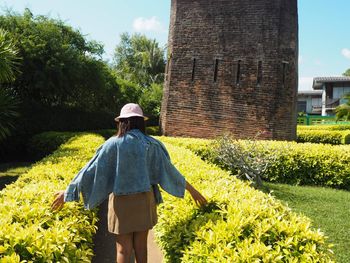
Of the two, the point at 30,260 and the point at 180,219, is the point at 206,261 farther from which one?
the point at 30,260

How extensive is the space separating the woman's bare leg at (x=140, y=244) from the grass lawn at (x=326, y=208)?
2.52 meters

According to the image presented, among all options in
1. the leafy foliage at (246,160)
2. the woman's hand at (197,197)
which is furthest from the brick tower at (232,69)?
the woman's hand at (197,197)

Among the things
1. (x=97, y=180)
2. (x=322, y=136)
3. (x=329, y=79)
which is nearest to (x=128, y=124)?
(x=97, y=180)

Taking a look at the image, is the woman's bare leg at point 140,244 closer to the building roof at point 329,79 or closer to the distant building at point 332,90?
the distant building at point 332,90

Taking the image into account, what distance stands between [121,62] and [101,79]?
3148cm

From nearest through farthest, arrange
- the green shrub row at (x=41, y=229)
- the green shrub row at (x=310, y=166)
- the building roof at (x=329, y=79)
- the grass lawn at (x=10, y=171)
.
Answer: the green shrub row at (x=41, y=229) → the green shrub row at (x=310, y=166) → the grass lawn at (x=10, y=171) → the building roof at (x=329, y=79)

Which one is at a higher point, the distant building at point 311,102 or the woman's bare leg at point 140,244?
the distant building at point 311,102

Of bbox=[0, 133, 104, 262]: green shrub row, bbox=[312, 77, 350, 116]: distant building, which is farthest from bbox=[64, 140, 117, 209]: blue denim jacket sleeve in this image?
bbox=[312, 77, 350, 116]: distant building

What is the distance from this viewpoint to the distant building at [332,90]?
3710 cm

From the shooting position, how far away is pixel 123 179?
300cm

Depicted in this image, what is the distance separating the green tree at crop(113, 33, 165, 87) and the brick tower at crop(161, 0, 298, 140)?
26210 millimetres

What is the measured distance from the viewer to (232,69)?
1311 cm

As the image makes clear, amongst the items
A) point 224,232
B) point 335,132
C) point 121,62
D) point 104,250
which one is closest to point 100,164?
point 224,232

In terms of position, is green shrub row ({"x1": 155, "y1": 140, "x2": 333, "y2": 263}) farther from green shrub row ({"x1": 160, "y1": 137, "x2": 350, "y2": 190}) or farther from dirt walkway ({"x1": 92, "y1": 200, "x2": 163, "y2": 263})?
green shrub row ({"x1": 160, "y1": 137, "x2": 350, "y2": 190})
